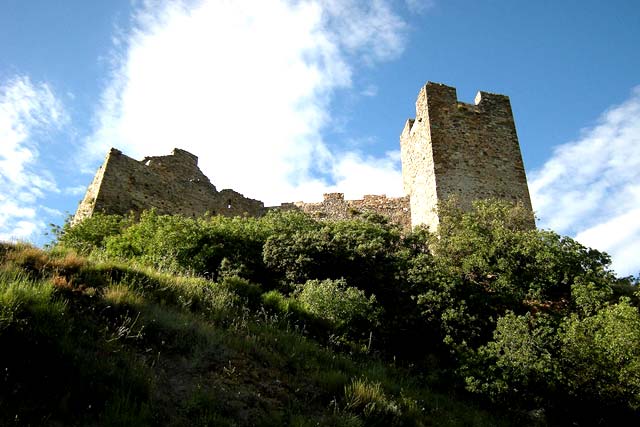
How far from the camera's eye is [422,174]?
17.9 meters

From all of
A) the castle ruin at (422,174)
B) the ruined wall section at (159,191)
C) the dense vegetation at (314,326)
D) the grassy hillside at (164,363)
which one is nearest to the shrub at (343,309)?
the dense vegetation at (314,326)

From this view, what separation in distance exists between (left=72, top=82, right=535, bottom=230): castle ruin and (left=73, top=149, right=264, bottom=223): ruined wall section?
3 cm

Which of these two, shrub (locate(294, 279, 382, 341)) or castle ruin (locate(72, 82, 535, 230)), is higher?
castle ruin (locate(72, 82, 535, 230))

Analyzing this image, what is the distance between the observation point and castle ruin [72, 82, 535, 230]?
650 inches

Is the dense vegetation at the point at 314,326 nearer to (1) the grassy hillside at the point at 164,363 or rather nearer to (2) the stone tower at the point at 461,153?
(1) the grassy hillside at the point at 164,363

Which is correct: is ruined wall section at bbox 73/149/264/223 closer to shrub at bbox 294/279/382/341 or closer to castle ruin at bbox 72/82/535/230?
castle ruin at bbox 72/82/535/230

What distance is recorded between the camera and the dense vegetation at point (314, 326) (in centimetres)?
607

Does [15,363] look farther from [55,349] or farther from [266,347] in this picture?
[266,347]

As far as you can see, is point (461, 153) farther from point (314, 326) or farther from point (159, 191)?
point (159, 191)

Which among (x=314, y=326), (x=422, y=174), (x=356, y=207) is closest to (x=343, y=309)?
(x=314, y=326)

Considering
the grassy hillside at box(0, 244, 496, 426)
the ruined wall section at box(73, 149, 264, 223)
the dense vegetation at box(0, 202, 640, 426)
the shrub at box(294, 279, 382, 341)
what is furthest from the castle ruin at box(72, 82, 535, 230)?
the grassy hillside at box(0, 244, 496, 426)

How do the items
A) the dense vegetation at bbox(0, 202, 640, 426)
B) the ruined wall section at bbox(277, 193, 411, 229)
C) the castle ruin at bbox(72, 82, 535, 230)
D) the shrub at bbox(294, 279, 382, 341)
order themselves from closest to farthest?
1. the dense vegetation at bbox(0, 202, 640, 426)
2. the shrub at bbox(294, 279, 382, 341)
3. the castle ruin at bbox(72, 82, 535, 230)
4. the ruined wall section at bbox(277, 193, 411, 229)

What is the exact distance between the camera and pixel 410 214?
19344 mm

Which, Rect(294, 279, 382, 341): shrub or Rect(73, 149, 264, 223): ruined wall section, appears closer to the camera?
Rect(294, 279, 382, 341): shrub
